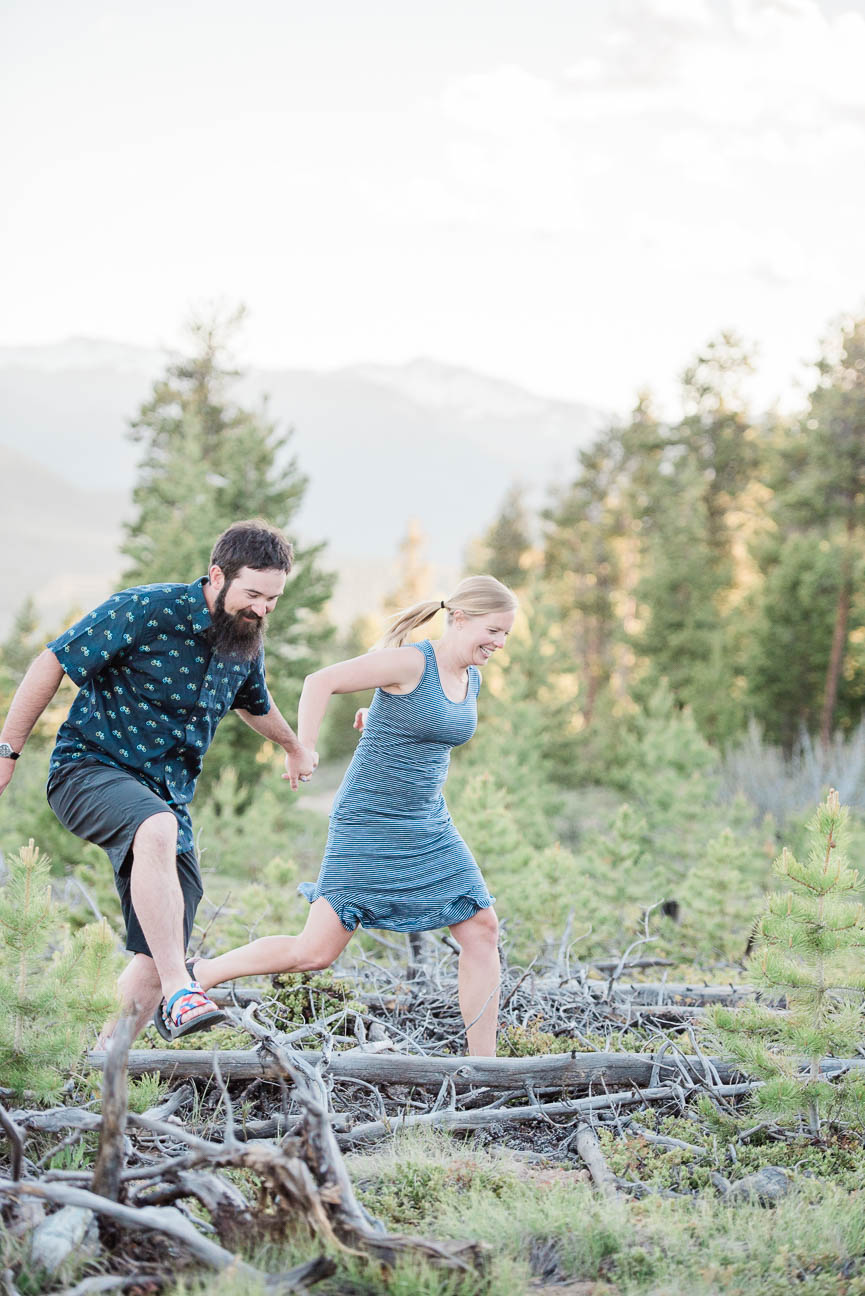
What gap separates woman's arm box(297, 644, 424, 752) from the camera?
3.75 meters

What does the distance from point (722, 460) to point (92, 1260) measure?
28.2 metres

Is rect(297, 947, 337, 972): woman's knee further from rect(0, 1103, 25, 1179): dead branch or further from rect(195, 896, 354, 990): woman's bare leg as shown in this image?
rect(0, 1103, 25, 1179): dead branch

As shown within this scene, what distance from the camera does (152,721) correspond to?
368 centimetres

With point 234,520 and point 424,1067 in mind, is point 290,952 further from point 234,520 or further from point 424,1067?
point 234,520

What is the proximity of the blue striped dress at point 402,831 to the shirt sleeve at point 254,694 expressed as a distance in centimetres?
41

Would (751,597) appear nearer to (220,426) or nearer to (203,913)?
(220,426)

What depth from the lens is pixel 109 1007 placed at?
10.7ft

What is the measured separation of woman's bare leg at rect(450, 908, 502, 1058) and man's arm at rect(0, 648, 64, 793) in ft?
5.45

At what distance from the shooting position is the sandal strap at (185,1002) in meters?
3.22

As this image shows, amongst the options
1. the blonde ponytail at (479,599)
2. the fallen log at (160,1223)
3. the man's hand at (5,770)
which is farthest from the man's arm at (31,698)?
the fallen log at (160,1223)

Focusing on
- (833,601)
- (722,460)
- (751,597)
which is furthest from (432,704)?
(722,460)

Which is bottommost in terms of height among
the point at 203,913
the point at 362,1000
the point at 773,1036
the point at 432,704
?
the point at 203,913

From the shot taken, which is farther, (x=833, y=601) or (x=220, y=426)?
(x=220, y=426)

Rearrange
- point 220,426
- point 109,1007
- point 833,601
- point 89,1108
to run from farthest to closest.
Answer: point 220,426 < point 833,601 < point 89,1108 < point 109,1007
